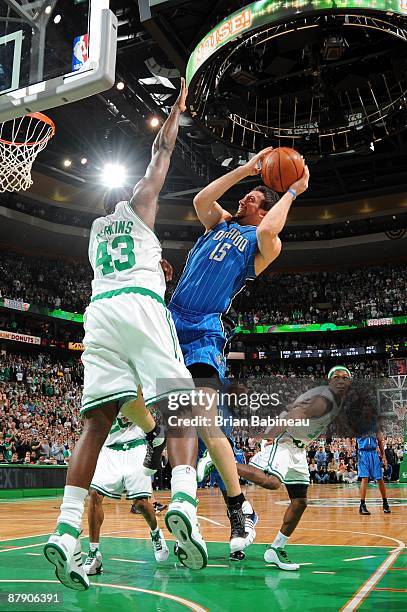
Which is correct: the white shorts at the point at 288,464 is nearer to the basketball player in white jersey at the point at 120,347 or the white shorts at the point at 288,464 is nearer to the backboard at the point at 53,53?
the basketball player in white jersey at the point at 120,347

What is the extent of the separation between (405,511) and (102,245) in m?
8.51

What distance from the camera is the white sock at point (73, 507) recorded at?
9.48 feet

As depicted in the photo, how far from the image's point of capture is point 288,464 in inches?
197

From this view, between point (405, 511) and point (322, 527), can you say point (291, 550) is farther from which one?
point (405, 511)

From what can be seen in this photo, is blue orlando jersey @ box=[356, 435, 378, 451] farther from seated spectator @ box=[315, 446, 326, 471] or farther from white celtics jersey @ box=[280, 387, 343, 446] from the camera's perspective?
seated spectator @ box=[315, 446, 326, 471]

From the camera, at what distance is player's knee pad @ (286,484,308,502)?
4797 mm

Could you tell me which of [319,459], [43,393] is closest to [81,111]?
[43,393]

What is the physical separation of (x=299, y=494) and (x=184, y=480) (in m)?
2.14

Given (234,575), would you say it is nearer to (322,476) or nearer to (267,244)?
(267,244)

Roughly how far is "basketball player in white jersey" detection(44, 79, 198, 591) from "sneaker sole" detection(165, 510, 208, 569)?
0.04 m

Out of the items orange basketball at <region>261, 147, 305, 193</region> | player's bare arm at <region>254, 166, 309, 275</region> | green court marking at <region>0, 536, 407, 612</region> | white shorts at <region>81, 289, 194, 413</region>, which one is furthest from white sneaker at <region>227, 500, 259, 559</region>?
orange basketball at <region>261, 147, 305, 193</region>

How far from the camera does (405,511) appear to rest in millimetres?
10117

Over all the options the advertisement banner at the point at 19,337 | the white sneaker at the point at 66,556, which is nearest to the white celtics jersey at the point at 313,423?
the white sneaker at the point at 66,556

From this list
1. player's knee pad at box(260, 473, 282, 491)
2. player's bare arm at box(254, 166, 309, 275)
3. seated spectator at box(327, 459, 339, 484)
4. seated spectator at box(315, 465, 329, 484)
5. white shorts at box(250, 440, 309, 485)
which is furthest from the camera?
seated spectator at box(327, 459, 339, 484)
